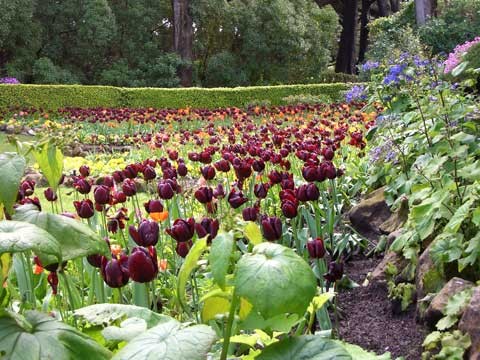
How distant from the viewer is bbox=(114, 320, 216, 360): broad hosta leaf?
35.8 inches

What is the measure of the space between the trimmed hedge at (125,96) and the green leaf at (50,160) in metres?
17.0

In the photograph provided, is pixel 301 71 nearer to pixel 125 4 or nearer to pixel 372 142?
pixel 125 4

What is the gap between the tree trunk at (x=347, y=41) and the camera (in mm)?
30855

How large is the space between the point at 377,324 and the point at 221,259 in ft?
6.24

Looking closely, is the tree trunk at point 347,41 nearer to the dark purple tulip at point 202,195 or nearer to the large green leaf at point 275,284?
the dark purple tulip at point 202,195

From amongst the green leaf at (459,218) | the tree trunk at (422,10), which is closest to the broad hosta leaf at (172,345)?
the green leaf at (459,218)

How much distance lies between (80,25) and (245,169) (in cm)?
2284

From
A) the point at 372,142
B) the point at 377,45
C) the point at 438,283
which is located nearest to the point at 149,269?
the point at 438,283

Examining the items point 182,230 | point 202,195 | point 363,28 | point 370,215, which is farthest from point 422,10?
point 182,230

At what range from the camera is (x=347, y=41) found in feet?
102

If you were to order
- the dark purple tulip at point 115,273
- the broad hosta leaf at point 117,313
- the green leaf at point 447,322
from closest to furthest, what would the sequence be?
1. the broad hosta leaf at point 117,313
2. the dark purple tulip at point 115,273
3. the green leaf at point 447,322

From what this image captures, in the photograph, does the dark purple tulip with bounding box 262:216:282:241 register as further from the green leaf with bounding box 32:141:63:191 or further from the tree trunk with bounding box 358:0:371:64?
the tree trunk with bounding box 358:0:371:64

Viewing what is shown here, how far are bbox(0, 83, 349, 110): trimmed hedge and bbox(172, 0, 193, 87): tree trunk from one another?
5.54 metres

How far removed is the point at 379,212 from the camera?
13.4ft
